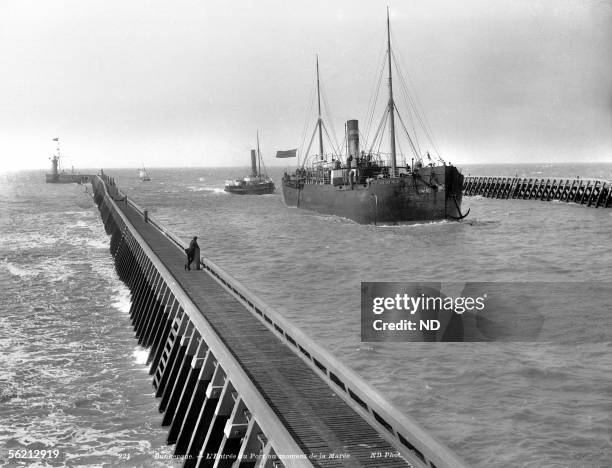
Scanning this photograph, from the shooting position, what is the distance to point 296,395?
13062 millimetres

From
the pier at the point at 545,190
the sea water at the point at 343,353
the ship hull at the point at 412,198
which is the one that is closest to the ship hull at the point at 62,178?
the pier at the point at 545,190

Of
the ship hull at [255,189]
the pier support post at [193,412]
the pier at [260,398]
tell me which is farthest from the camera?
the ship hull at [255,189]

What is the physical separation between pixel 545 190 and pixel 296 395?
82150mm

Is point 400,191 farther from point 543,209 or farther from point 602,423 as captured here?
point 602,423

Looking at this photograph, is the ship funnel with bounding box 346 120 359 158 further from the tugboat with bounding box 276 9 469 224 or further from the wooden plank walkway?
the wooden plank walkway

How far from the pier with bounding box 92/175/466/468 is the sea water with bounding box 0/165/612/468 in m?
1.30

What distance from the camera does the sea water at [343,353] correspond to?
1577 cm

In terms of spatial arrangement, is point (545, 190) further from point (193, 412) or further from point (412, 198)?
point (193, 412)

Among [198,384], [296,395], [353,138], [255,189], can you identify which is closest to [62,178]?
[255,189]

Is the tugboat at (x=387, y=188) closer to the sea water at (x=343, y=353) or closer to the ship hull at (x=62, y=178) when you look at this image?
the sea water at (x=343, y=353)

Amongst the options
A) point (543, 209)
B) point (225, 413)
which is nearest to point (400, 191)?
point (543, 209)

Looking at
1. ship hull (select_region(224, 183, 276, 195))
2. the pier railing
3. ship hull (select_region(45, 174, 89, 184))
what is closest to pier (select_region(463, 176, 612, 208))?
ship hull (select_region(224, 183, 276, 195))

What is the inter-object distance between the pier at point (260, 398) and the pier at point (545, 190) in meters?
66.3

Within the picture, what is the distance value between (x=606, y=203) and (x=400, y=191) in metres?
30.7
